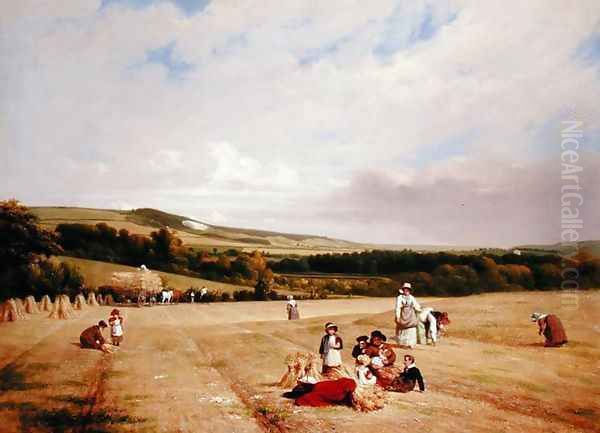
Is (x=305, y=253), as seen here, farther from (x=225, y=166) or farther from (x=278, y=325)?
(x=225, y=166)

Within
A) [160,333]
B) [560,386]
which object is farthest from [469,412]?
[160,333]

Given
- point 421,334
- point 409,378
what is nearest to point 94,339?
point 409,378

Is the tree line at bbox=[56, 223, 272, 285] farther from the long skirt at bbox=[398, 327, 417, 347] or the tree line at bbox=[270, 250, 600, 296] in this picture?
the long skirt at bbox=[398, 327, 417, 347]

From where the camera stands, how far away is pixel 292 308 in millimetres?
7027

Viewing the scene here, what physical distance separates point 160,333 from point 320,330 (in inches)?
78.4

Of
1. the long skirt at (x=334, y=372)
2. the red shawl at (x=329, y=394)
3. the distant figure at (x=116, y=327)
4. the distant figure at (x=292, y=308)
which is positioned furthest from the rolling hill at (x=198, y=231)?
the red shawl at (x=329, y=394)

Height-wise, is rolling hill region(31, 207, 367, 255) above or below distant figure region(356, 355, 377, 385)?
above

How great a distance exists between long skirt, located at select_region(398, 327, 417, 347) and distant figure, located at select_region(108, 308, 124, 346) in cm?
343

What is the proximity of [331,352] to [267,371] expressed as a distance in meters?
0.78

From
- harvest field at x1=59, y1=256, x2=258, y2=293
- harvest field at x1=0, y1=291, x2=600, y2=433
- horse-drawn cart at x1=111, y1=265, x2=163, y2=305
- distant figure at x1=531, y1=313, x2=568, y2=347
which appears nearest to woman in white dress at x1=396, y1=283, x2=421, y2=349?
harvest field at x1=0, y1=291, x2=600, y2=433

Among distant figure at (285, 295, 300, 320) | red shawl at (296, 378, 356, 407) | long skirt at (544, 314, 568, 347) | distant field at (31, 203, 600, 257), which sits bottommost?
red shawl at (296, 378, 356, 407)

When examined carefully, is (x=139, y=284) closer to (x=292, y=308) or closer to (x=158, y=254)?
(x=158, y=254)

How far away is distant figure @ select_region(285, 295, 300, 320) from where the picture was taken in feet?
22.7

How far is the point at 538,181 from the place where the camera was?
705 cm
